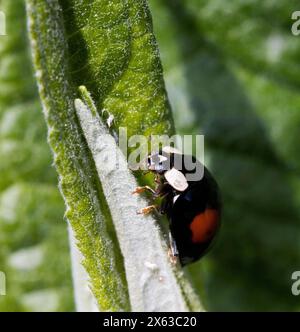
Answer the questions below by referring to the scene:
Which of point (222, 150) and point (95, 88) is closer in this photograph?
point (95, 88)

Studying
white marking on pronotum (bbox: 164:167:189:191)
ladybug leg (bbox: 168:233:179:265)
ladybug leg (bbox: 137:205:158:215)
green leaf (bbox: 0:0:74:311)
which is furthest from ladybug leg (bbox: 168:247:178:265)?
green leaf (bbox: 0:0:74:311)

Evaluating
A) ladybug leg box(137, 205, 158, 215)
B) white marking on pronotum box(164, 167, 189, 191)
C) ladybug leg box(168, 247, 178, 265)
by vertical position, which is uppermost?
ladybug leg box(137, 205, 158, 215)

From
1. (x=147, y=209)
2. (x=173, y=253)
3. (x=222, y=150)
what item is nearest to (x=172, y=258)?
(x=173, y=253)

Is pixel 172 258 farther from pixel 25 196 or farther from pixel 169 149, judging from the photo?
pixel 25 196

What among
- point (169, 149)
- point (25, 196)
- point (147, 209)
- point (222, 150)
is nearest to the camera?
point (147, 209)

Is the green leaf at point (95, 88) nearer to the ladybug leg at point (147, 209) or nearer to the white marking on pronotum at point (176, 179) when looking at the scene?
the ladybug leg at point (147, 209)

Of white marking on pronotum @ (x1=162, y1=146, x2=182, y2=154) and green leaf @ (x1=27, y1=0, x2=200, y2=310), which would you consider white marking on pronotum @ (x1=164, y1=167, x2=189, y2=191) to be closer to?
white marking on pronotum @ (x1=162, y1=146, x2=182, y2=154)
